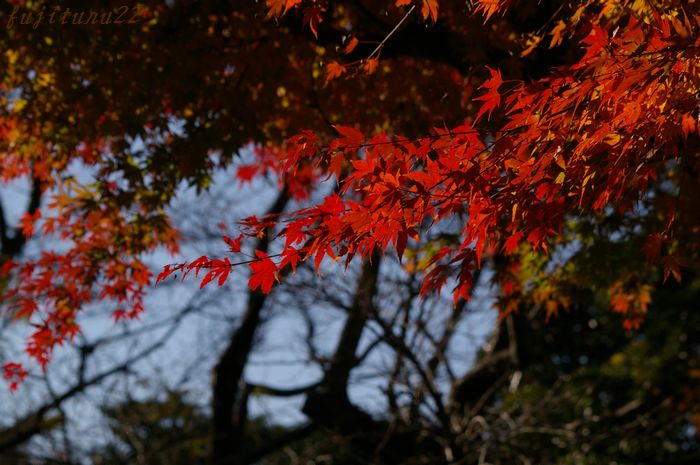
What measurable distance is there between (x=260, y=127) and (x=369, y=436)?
10.2ft

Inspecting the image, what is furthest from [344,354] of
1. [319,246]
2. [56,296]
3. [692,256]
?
[319,246]

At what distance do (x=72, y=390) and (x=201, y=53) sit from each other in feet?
19.4

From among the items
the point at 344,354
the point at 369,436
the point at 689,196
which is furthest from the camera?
the point at 344,354

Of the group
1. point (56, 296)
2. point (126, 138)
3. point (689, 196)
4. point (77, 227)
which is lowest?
point (689, 196)

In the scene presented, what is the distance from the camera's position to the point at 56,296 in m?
5.24

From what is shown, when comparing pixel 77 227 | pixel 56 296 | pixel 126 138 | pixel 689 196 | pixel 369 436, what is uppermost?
pixel 126 138

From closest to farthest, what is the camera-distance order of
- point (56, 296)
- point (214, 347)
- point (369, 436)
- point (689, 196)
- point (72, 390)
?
point (689, 196)
point (56, 296)
point (369, 436)
point (72, 390)
point (214, 347)

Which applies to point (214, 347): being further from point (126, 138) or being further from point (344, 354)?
point (126, 138)

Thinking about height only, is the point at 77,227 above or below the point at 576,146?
above

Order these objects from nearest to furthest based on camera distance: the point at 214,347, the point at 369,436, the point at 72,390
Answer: the point at 369,436 < the point at 72,390 < the point at 214,347

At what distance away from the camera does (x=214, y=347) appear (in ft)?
35.2

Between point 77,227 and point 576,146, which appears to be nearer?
point 576,146

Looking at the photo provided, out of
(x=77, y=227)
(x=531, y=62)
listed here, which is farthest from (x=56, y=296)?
(x=531, y=62)

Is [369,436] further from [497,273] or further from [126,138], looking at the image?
[126,138]
